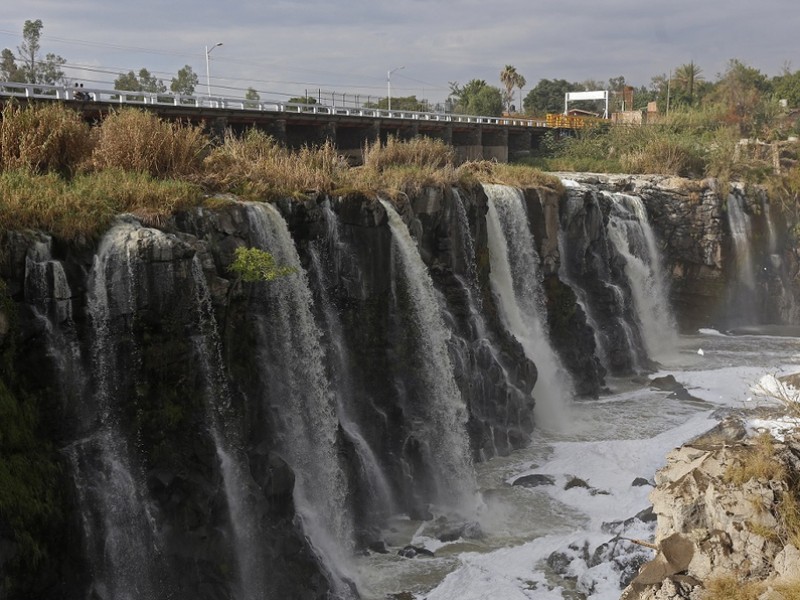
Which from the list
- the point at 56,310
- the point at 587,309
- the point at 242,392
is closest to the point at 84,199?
the point at 56,310

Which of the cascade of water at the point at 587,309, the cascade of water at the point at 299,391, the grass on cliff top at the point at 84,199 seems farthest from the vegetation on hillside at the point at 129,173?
the cascade of water at the point at 587,309

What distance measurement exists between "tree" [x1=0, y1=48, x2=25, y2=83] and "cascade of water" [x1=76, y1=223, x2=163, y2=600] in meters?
36.8

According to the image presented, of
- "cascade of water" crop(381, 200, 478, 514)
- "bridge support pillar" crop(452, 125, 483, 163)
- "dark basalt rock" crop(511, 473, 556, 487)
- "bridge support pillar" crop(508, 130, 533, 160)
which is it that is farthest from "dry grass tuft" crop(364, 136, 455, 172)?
"bridge support pillar" crop(508, 130, 533, 160)

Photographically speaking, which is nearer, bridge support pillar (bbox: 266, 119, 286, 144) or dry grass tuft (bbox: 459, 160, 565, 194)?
dry grass tuft (bbox: 459, 160, 565, 194)

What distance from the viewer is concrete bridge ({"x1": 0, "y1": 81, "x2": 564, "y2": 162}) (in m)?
27.6

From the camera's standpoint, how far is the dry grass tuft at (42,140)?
19562mm

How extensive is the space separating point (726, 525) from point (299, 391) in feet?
35.9

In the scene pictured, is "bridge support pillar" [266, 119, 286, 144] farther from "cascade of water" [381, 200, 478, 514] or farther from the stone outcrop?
the stone outcrop

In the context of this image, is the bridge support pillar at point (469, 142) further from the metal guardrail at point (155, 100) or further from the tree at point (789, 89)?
the tree at point (789, 89)

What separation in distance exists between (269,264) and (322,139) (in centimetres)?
1842

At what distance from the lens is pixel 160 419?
52.9 ft

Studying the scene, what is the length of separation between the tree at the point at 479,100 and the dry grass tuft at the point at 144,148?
55.0 m

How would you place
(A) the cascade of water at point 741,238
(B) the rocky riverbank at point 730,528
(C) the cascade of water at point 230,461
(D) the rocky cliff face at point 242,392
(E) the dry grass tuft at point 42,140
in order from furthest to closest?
(A) the cascade of water at point 741,238, (E) the dry grass tuft at point 42,140, (C) the cascade of water at point 230,461, (D) the rocky cliff face at point 242,392, (B) the rocky riverbank at point 730,528

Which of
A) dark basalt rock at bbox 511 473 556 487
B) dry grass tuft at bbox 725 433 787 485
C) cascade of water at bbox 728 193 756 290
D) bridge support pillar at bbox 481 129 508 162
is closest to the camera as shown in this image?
dry grass tuft at bbox 725 433 787 485
